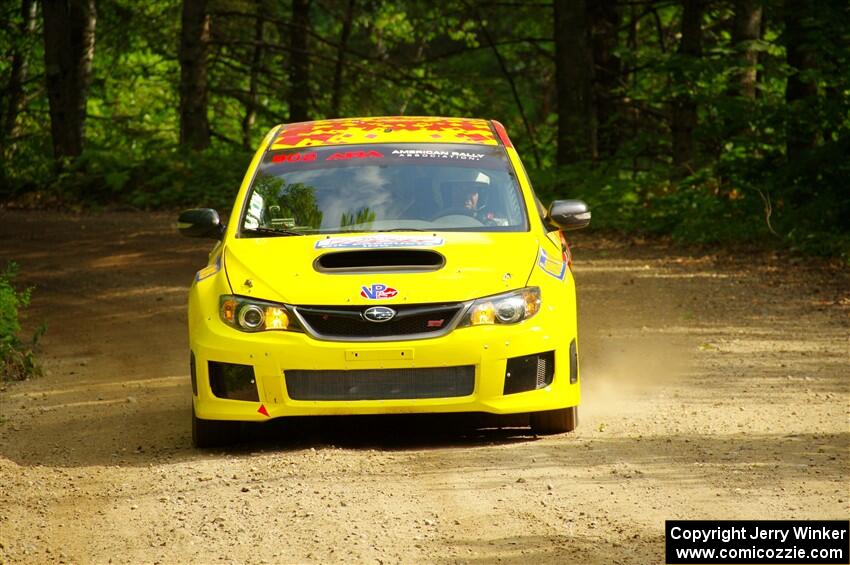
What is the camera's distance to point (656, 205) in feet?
67.3

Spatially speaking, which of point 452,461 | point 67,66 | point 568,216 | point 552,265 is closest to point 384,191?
point 568,216

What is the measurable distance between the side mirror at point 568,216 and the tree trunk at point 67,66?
62.8 ft

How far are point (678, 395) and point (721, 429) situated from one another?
130cm

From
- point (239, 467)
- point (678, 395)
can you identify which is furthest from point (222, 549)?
point (678, 395)

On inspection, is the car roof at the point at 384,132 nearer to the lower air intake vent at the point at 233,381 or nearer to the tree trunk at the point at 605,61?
the lower air intake vent at the point at 233,381

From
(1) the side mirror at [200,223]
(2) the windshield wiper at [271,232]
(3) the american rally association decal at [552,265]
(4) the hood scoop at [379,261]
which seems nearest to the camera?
(4) the hood scoop at [379,261]

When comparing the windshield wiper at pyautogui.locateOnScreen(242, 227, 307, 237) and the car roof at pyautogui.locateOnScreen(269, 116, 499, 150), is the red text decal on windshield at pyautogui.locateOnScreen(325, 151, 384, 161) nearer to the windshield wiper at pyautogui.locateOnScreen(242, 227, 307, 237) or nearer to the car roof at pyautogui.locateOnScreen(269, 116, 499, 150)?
the car roof at pyautogui.locateOnScreen(269, 116, 499, 150)

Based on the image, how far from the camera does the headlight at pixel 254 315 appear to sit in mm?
7684

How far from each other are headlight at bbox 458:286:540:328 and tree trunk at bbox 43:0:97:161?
20.0m

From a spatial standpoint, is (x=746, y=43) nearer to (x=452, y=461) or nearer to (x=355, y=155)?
(x=355, y=155)

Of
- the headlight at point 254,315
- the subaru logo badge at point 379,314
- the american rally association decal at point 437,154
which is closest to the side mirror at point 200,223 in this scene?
the headlight at point 254,315

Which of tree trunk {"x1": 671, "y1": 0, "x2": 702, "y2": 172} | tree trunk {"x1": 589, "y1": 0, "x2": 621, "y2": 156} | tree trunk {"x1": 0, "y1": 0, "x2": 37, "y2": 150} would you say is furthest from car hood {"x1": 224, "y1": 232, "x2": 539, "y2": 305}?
tree trunk {"x1": 0, "y1": 0, "x2": 37, "y2": 150}

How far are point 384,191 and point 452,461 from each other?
6.95 ft

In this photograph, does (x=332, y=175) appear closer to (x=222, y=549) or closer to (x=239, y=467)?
(x=239, y=467)
